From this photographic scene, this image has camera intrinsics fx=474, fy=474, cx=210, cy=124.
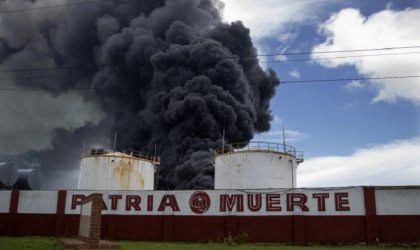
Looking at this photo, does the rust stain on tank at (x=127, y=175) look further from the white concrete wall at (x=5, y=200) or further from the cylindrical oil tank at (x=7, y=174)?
the cylindrical oil tank at (x=7, y=174)

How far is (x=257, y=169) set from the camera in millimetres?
38000

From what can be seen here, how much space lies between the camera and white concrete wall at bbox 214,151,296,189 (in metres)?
37.8

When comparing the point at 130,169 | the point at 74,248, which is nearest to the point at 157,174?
the point at 130,169

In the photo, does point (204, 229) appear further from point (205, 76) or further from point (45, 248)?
point (205, 76)

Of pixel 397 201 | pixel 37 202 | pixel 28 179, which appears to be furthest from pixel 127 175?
pixel 397 201

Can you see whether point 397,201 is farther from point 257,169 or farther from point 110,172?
point 110,172

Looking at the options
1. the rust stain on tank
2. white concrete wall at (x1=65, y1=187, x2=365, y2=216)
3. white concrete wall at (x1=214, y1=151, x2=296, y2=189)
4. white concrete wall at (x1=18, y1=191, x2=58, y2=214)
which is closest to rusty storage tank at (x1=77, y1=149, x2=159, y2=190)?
the rust stain on tank

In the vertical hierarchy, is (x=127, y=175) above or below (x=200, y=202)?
above

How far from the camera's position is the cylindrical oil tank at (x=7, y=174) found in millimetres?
47169

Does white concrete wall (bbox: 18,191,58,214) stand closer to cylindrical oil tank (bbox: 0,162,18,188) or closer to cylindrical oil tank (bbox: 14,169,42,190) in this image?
cylindrical oil tank (bbox: 0,162,18,188)

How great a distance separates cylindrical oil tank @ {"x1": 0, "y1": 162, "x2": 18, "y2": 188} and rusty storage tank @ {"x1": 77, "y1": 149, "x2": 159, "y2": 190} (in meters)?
9.52

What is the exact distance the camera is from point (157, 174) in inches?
2170

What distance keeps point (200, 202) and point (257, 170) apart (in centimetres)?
745

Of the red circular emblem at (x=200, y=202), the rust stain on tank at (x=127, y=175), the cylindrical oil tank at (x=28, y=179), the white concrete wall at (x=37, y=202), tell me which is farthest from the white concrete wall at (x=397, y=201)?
the cylindrical oil tank at (x=28, y=179)
